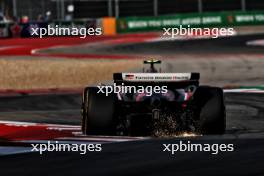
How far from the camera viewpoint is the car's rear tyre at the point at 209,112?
1073cm

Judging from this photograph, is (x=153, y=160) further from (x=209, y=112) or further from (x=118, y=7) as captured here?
(x=118, y=7)

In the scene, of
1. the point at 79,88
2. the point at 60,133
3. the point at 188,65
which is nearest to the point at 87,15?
the point at 188,65

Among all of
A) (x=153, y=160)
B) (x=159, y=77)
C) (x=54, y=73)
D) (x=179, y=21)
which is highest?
(x=159, y=77)

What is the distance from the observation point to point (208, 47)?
37188 millimetres

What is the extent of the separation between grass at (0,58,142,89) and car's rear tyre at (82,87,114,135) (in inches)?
445

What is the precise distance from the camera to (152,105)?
34.7 feet

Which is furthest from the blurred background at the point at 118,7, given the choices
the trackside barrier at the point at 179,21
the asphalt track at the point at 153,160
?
the asphalt track at the point at 153,160

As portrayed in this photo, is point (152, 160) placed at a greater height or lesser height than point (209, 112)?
lesser

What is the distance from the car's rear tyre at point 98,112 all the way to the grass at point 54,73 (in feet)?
37.1

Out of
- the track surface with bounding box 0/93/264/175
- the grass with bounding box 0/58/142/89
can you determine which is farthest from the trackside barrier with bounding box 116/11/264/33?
the track surface with bounding box 0/93/264/175

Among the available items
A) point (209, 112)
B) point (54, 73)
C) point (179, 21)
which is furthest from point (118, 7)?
point (209, 112)

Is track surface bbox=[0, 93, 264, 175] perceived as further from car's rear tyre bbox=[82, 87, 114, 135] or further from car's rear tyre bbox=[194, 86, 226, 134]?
car's rear tyre bbox=[82, 87, 114, 135]

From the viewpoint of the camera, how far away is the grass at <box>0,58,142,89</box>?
2227 centimetres

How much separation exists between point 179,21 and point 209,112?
4190 cm
